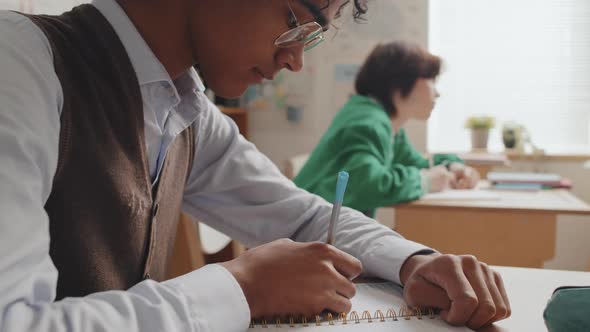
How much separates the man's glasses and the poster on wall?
0.77 meters

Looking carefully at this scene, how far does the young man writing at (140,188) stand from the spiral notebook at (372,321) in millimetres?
15

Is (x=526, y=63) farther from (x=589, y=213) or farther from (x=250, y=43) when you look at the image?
(x=250, y=43)

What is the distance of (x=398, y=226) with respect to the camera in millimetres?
2174

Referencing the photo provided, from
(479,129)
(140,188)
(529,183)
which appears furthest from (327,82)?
(140,188)

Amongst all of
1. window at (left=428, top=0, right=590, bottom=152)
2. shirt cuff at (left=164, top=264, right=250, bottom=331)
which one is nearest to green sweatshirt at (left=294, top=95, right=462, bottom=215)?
shirt cuff at (left=164, top=264, right=250, bottom=331)

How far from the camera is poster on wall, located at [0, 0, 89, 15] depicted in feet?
4.31

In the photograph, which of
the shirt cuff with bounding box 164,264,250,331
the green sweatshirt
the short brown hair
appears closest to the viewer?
the shirt cuff with bounding box 164,264,250,331

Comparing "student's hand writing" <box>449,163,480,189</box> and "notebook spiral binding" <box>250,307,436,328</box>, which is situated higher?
"notebook spiral binding" <box>250,307,436,328</box>

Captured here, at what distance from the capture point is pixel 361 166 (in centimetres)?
205

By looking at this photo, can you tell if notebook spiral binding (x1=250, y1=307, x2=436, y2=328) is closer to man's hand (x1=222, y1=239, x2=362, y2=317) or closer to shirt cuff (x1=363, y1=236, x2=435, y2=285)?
man's hand (x1=222, y1=239, x2=362, y2=317)

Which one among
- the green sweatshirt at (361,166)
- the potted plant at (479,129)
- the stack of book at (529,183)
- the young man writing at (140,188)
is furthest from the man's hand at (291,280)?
the potted plant at (479,129)

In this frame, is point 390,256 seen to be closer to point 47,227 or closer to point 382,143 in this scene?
point 47,227

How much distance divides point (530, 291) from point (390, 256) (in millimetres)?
201

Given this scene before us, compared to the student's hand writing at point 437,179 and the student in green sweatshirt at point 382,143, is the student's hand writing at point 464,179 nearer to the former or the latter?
the student in green sweatshirt at point 382,143
